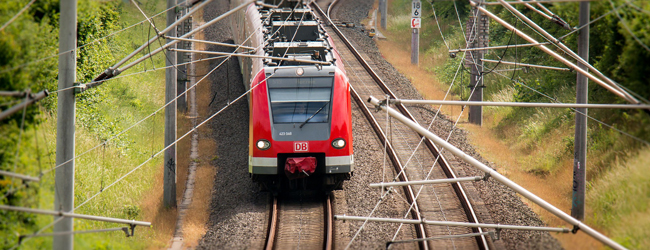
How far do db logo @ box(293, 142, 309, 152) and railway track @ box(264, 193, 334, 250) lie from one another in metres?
1.51

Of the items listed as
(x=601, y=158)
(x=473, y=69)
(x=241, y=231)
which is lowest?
(x=241, y=231)

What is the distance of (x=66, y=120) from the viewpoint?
904 centimetres

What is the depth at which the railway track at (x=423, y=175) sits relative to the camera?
1255 cm

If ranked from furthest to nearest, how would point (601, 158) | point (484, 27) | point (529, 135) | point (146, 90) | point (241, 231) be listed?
1. point (146, 90)
2. point (484, 27)
3. point (529, 135)
4. point (601, 158)
5. point (241, 231)

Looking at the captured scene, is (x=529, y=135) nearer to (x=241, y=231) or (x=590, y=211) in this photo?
(x=590, y=211)

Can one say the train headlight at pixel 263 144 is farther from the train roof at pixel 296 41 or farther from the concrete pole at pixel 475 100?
the concrete pole at pixel 475 100

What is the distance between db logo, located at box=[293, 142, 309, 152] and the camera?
13.5 meters

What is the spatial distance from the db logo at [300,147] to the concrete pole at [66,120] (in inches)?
213

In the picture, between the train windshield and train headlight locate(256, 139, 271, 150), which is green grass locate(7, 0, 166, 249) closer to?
train headlight locate(256, 139, 271, 150)

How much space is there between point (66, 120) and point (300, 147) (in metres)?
5.63

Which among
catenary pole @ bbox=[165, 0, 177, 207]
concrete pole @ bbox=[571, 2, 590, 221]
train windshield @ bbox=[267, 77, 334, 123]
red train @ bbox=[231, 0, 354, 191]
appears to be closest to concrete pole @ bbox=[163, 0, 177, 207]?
catenary pole @ bbox=[165, 0, 177, 207]

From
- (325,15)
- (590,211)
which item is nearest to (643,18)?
(590,211)

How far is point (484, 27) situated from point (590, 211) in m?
9.14

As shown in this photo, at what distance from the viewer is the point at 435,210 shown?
14.2m
